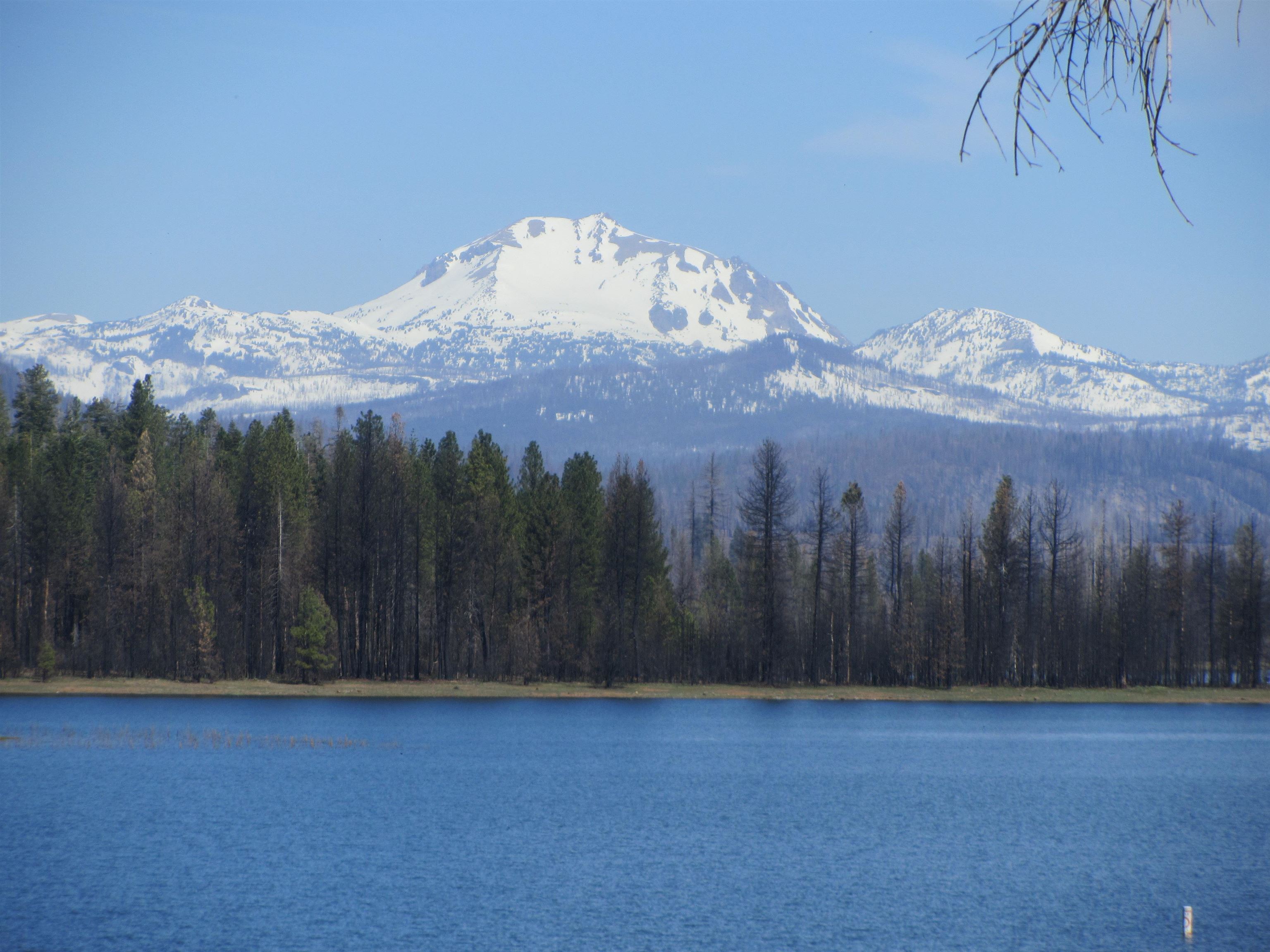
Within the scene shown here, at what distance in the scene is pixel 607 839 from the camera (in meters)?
35.2

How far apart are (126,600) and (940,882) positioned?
63.9 metres

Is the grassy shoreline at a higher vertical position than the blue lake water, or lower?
lower

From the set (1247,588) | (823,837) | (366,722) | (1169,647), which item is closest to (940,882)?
(823,837)

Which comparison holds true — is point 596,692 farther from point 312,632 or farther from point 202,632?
point 202,632

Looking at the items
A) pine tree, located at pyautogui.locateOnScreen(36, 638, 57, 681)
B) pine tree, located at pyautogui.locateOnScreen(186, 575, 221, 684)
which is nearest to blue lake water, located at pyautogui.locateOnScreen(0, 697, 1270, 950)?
pine tree, located at pyautogui.locateOnScreen(36, 638, 57, 681)

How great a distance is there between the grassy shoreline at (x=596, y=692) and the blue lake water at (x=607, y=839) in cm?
1102

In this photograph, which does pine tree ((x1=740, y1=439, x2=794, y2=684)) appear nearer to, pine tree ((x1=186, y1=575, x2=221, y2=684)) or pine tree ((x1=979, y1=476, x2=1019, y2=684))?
pine tree ((x1=979, y1=476, x2=1019, y2=684))

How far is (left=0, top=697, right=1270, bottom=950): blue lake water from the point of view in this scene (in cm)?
2573

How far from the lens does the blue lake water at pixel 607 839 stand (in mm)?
25734

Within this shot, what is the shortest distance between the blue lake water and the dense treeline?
1872 cm

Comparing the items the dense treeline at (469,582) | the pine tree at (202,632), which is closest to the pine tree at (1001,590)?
the dense treeline at (469,582)

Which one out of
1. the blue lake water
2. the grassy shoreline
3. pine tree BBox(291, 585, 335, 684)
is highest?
pine tree BBox(291, 585, 335, 684)

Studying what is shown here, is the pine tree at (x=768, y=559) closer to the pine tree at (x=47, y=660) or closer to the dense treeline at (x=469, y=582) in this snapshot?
the dense treeline at (x=469, y=582)

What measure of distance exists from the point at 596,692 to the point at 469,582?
12432 mm
